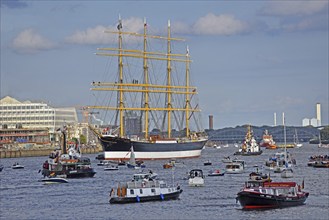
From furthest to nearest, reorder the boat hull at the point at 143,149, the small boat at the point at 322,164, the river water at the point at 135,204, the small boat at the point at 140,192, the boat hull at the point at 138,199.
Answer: the boat hull at the point at 143,149 → the small boat at the point at 322,164 → the small boat at the point at 140,192 → the boat hull at the point at 138,199 → the river water at the point at 135,204

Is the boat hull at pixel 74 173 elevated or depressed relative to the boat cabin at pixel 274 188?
elevated

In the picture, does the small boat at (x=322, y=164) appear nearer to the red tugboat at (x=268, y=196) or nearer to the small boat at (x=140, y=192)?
the small boat at (x=140, y=192)

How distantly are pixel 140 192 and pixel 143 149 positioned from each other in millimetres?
103355

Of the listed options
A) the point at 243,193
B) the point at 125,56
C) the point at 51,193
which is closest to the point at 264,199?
the point at 243,193

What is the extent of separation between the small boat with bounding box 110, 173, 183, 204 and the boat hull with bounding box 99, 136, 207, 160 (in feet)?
312

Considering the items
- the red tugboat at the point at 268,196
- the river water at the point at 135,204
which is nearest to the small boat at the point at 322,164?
the river water at the point at 135,204

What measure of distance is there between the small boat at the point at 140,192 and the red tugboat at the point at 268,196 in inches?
346

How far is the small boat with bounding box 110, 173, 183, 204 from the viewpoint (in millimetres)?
70562

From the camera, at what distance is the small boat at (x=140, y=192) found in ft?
232

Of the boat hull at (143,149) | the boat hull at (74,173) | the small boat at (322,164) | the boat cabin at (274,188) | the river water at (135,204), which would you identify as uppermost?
the boat hull at (143,149)

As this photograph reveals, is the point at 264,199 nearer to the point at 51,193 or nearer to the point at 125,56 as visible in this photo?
the point at 51,193

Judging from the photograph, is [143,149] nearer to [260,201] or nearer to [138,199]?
[138,199]

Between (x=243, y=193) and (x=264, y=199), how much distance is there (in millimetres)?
1932

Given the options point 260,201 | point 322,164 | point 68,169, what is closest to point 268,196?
point 260,201
